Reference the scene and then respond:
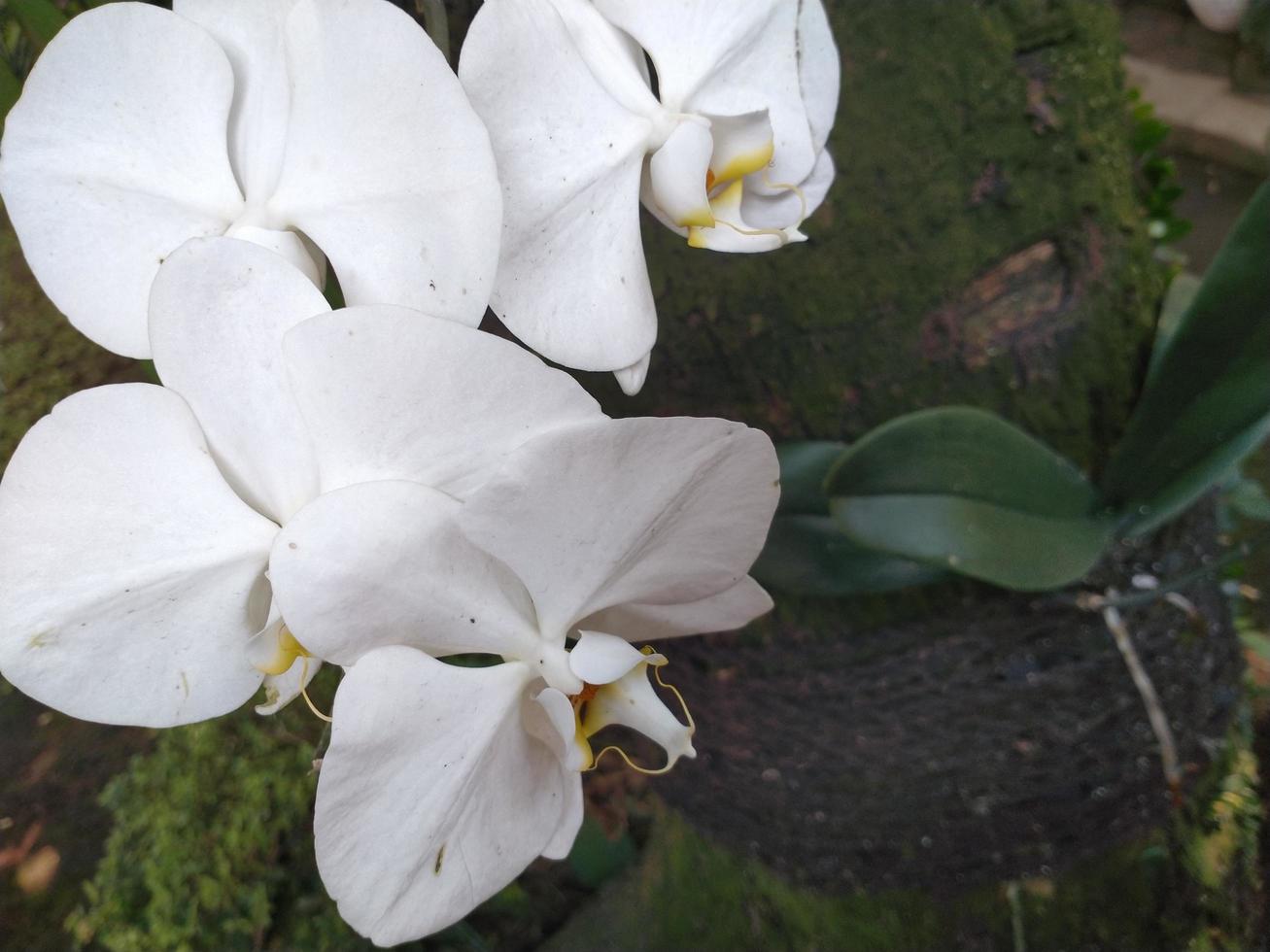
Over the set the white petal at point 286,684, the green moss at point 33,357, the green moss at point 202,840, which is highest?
the white petal at point 286,684

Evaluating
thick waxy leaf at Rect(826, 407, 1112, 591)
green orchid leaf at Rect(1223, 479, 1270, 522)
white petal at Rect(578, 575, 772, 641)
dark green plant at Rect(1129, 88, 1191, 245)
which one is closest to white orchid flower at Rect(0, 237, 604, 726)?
white petal at Rect(578, 575, 772, 641)

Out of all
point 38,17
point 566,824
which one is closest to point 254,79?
point 38,17

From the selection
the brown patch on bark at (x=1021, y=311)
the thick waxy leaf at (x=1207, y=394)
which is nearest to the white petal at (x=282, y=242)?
the brown patch on bark at (x=1021, y=311)

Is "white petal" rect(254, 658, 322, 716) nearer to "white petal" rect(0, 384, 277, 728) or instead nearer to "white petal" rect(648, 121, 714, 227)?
"white petal" rect(0, 384, 277, 728)

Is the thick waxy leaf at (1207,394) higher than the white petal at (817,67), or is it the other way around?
the white petal at (817,67)

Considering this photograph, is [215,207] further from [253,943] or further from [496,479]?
[253,943]

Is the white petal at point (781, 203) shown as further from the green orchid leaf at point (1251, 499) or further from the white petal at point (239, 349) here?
the green orchid leaf at point (1251, 499)

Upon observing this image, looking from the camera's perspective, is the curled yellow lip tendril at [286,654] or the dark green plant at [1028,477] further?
the dark green plant at [1028,477]

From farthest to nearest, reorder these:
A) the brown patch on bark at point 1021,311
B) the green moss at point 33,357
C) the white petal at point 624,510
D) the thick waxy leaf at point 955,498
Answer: the green moss at point 33,357 → the brown patch on bark at point 1021,311 → the thick waxy leaf at point 955,498 → the white petal at point 624,510
